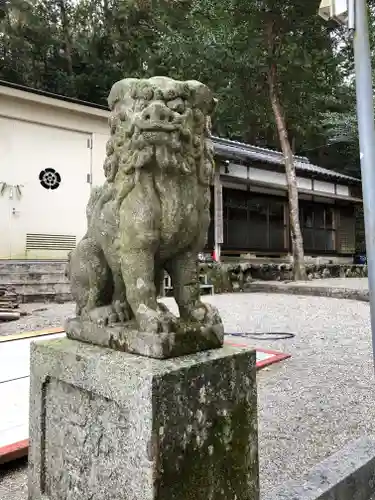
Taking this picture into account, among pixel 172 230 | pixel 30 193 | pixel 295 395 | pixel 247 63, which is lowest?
pixel 295 395

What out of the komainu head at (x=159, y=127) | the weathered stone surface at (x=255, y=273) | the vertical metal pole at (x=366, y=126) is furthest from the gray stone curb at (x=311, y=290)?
the komainu head at (x=159, y=127)

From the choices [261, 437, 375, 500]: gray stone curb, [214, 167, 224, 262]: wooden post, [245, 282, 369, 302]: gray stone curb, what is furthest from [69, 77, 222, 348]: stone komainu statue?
[214, 167, 224, 262]: wooden post

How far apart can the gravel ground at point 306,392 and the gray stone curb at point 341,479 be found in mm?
250

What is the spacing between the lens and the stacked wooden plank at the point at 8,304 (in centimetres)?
578

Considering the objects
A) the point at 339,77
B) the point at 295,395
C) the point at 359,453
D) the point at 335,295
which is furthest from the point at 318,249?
the point at 359,453

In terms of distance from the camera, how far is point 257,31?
1158cm

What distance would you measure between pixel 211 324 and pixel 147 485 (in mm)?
575

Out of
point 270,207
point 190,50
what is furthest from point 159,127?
point 270,207

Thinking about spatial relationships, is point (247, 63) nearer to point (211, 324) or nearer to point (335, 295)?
point (335, 295)

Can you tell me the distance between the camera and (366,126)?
2.77 meters

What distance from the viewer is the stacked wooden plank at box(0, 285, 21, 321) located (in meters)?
5.78

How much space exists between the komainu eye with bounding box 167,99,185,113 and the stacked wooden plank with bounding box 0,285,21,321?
5100mm

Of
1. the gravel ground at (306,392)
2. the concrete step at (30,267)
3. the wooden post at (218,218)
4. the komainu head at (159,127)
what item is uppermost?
the wooden post at (218,218)

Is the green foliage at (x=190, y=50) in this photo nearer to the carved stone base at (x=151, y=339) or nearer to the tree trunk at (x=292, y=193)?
the tree trunk at (x=292, y=193)
